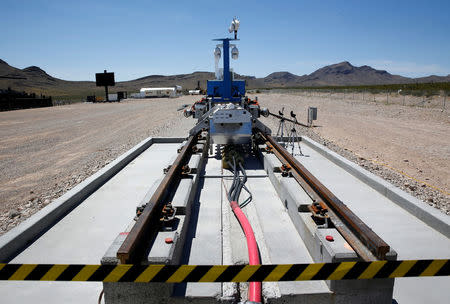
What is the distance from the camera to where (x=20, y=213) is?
19.2ft

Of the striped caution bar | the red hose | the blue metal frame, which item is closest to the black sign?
the blue metal frame

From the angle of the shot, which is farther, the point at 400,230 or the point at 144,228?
the point at 400,230

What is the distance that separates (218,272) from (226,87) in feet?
36.5

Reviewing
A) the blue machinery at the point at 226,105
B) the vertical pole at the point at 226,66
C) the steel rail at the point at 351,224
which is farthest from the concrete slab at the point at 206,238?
the vertical pole at the point at 226,66

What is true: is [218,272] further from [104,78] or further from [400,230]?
[104,78]

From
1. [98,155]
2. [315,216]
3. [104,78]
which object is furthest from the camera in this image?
[104,78]

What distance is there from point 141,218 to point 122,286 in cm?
95

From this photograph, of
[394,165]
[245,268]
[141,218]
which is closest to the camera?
[245,268]

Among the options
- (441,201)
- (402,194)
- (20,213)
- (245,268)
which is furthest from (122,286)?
(441,201)

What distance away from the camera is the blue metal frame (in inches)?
500

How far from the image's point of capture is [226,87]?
1284 cm

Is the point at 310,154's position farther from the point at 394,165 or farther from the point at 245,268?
the point at 245,268

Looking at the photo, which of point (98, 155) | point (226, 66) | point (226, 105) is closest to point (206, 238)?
point (226, 105)

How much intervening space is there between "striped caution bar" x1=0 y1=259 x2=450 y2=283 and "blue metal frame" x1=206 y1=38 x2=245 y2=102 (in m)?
10.8
